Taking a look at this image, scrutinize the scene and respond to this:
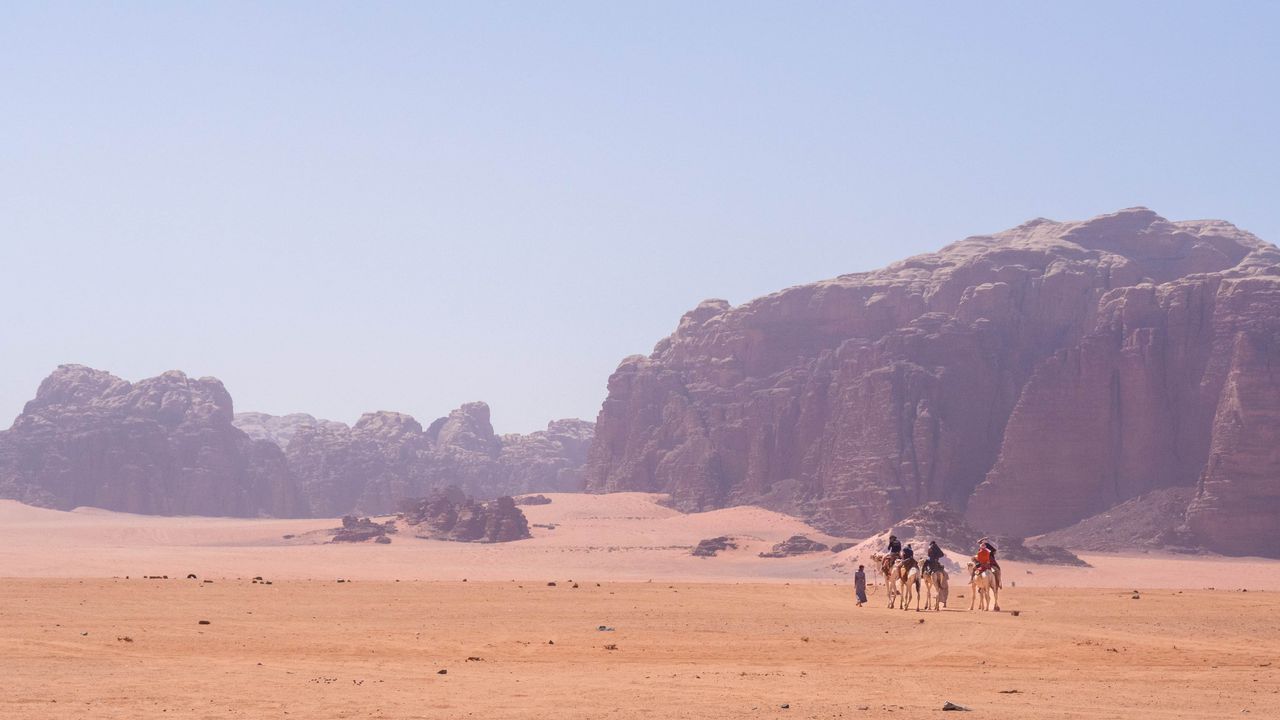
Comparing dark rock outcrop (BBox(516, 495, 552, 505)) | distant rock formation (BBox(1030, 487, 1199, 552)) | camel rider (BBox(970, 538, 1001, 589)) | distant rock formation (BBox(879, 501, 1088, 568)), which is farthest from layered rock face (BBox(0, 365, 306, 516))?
camel rider (BBox(970, 538, 1001, 589))

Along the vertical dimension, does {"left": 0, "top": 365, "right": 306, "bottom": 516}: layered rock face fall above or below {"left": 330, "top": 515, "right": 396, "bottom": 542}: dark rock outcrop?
above

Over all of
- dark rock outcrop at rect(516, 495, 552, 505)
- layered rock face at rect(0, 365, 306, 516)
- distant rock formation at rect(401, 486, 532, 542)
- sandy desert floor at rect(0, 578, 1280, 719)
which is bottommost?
sandy desert floor at rect(0, 578, 1280, 719)

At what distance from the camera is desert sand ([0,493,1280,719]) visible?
1636 centimetres

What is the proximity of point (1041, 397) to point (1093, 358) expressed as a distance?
3.97 m

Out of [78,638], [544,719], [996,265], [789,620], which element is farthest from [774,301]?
[544,719]

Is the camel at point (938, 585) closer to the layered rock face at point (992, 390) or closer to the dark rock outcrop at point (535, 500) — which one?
the layered rock face at point (992, 390)

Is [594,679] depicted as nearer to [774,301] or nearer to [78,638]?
[78,638]

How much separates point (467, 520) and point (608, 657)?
64000mm

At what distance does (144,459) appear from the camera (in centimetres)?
12394

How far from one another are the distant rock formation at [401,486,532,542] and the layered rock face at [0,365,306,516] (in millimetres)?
42067

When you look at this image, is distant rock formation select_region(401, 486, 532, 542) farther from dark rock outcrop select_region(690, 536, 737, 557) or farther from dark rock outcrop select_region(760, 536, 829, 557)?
dark rock outcrop select_region(760, 536, 829, 557)

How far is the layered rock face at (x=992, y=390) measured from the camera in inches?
3091

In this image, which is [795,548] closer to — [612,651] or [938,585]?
[938,585]

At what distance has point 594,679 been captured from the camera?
18672mm
